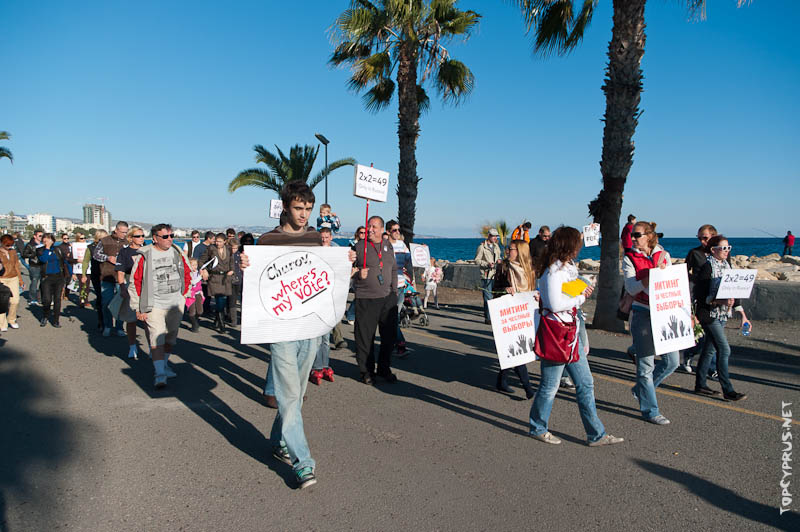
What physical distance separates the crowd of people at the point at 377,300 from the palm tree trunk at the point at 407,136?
4.55 meters

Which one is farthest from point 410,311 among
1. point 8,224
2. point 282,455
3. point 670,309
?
point 8,224

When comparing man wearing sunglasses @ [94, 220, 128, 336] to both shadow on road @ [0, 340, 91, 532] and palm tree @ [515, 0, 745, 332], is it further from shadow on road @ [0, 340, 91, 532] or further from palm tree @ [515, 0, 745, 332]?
palm tree @ [515, 0, 745, 332]

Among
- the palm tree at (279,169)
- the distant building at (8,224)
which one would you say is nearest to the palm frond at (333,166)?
the palm tree at (279,169)

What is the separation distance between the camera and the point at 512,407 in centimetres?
544

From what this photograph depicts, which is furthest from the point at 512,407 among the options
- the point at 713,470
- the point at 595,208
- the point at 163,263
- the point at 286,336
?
the point at 595,208

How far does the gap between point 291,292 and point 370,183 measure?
4.11 metres

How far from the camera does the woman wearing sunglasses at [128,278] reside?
7387 millimetres

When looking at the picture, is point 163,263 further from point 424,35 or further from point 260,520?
point 424,35

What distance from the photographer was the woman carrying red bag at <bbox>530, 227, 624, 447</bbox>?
4.21 meters

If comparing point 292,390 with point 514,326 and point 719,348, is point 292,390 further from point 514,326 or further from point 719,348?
point 719,348

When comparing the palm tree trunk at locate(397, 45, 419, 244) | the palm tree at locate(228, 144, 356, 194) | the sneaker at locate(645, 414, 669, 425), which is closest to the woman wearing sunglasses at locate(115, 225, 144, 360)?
the sneaker at locate(645, 414, 669, 425)

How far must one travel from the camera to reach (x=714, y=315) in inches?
217

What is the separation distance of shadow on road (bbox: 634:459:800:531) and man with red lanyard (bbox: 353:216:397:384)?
130 inches

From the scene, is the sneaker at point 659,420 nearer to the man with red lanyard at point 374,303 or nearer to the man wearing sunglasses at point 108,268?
the man with red lanyard at point 374,303
